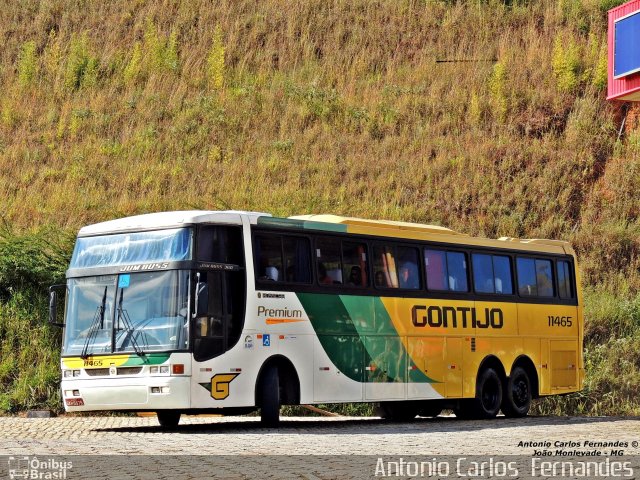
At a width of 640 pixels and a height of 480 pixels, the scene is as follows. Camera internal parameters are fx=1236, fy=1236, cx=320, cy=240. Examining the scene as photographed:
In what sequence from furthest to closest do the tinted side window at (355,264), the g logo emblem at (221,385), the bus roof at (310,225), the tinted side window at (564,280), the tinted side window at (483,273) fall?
the tinted side window at (564,280) → the tinted side window at (483,273) → the tinted side window at (355,264) → the bus roof at (310,225) → the g logo emblem at (221,385)

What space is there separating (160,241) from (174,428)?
10.6 feet

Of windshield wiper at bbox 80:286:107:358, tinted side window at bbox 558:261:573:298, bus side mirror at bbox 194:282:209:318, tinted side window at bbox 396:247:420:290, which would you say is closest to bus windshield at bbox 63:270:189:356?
windshield wiper at bbox 80:286:107:358

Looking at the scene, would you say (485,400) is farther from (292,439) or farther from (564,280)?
(292,439)

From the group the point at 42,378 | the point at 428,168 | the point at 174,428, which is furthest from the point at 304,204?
the point at 174,428

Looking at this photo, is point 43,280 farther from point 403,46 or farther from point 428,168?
point 403,46

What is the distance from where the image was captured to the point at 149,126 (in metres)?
49.6

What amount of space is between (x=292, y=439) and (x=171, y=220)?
4.61m

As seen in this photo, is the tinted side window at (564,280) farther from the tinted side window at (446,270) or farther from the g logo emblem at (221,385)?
the g logo emblem at (221,385)

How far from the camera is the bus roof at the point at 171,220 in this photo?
763 inches

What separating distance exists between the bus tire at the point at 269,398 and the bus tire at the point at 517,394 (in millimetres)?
6963

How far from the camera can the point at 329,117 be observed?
164 feet

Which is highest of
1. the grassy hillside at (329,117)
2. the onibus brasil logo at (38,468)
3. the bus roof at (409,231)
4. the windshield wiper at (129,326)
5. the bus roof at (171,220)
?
the grassy hillside at (329,117)

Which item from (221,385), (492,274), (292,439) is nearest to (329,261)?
(221,385)

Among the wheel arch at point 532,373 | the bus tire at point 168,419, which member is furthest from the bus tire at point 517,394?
the bus tire at point 168,419
